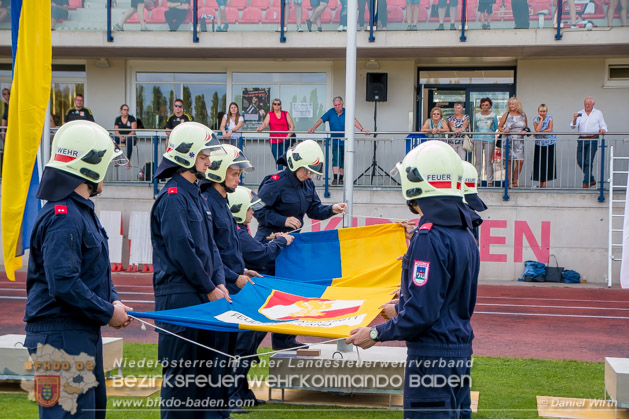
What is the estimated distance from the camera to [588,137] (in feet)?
61.8

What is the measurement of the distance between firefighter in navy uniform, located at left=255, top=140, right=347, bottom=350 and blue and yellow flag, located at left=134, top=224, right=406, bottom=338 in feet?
1.21

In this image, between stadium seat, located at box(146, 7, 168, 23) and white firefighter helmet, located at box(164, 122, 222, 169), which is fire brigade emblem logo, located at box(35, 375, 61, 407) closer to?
white firefighter helmet, located at box(164, 122, 222, 169)

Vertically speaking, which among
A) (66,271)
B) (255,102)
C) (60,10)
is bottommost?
(66,271)

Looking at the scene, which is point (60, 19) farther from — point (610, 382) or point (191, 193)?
point (610, 382)

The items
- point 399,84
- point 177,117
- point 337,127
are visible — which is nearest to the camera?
point 337,127

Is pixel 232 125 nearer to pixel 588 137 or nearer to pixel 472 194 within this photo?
pixel 588 137

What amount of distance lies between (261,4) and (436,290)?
1824cm

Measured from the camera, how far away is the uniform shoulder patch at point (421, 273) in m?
4.60

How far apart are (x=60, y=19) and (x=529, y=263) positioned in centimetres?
1488

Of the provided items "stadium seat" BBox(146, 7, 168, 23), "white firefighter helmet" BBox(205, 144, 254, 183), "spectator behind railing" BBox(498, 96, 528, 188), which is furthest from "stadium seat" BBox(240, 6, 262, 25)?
"white firefighter helmet" BBox(205, 144, 254, 183)

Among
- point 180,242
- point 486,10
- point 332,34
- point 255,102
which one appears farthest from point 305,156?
point 255,102

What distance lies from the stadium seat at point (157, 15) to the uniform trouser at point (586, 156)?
39.0 feet

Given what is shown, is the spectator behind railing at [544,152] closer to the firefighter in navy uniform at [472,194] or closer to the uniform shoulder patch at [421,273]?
the firefighter in navy uniform at [472,194]

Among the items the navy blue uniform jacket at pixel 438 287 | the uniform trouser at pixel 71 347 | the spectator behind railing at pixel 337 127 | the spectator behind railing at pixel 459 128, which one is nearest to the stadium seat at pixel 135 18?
the spectator behind railing at pixel 337 127
